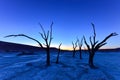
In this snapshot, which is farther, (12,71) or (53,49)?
(53,49)

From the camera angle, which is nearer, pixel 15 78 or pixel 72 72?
Answer: pixel 15 78

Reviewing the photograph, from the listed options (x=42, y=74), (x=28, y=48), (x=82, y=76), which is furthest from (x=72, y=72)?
(x=28, y=48)

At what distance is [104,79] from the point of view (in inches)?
941

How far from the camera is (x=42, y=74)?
25688mm

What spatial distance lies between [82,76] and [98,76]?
2022 mm

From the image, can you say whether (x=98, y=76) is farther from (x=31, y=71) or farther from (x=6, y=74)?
(x=6, y=74)

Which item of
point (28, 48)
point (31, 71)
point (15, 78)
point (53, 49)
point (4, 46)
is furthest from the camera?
point (53, 49)

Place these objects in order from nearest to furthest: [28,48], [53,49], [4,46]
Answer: [4,46]
[28,48]
[53,49]

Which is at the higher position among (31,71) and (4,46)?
(4,46)

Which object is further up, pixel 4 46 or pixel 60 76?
pixel 4 46

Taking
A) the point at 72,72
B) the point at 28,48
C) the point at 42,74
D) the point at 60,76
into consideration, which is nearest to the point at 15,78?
the point at 42,74

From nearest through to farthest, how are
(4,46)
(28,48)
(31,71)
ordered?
(31,71), (4,46), (28,48)

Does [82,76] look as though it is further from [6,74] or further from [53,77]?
[6,74]

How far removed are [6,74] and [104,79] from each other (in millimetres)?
12225
